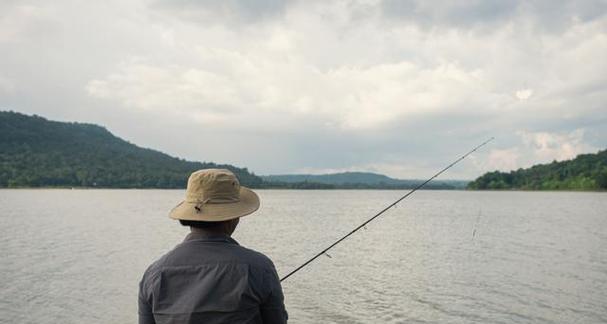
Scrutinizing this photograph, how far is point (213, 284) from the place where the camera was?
108 inches

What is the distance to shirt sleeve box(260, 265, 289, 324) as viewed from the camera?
2797 mm

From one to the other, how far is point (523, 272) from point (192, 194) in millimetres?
21217

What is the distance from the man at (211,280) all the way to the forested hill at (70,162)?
148112 millimetres

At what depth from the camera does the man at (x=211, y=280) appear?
274cm

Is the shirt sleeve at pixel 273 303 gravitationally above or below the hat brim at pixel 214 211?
below

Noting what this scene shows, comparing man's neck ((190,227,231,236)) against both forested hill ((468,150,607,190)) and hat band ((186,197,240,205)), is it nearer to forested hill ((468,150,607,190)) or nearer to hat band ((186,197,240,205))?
hat band ((186,197,240,205))

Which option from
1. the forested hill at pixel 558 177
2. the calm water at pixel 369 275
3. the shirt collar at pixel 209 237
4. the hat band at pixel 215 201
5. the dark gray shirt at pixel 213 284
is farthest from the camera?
the forested hill at pixel 558 177

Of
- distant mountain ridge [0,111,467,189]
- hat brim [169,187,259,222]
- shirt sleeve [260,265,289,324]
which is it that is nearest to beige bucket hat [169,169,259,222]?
hat brim [169,187,259,222]

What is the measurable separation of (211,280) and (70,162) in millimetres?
163701

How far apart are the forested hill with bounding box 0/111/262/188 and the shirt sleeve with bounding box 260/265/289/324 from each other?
487 ft

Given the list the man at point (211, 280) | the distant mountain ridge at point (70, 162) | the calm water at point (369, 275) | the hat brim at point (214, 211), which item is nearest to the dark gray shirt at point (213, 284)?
the man at point (211, 280)

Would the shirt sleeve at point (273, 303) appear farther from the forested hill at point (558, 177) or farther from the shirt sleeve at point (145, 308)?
the forested hill at point (558, 177)

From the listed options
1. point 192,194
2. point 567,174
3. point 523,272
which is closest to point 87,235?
point 523,272

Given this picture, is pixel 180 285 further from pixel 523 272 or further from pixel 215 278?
pixel 523 272
